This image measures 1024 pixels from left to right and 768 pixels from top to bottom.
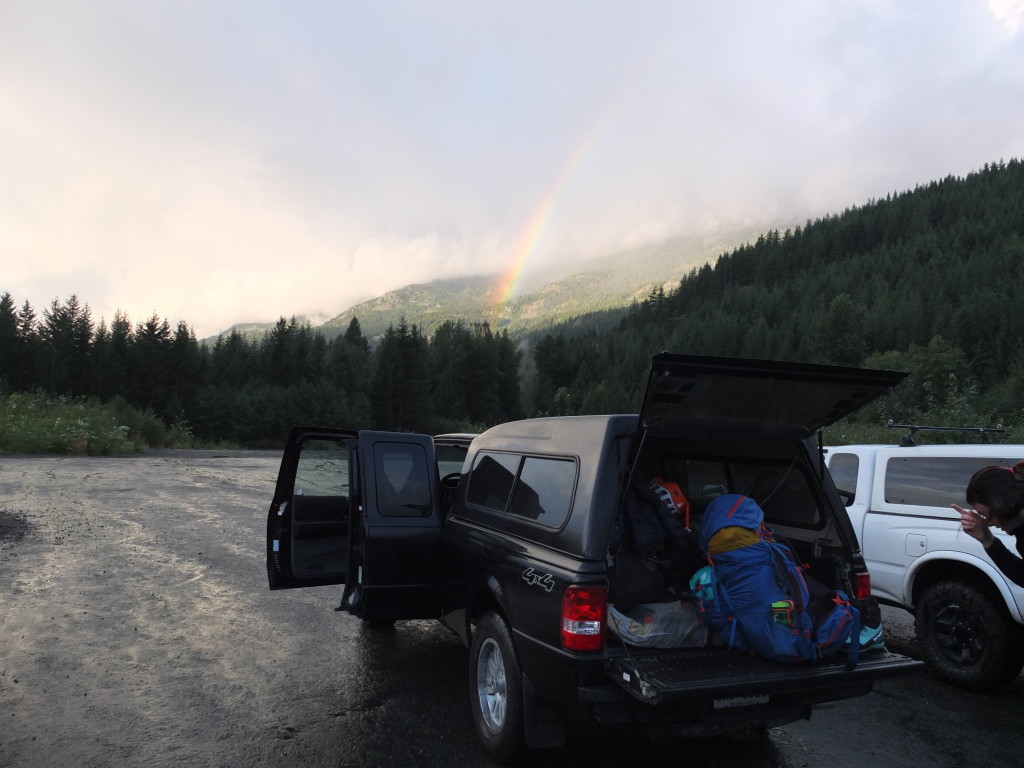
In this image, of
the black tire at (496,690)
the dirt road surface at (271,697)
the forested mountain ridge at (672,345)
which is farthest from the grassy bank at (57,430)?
the black tire at (496,690)

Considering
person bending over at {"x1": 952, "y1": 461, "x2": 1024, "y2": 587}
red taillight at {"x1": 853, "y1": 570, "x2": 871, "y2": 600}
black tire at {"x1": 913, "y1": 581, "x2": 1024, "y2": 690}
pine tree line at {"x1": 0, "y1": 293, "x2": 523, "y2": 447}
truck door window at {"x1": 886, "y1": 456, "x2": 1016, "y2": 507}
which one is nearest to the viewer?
person bending over at {"x1": 952, "y1": 461, "x2": 1024, "y2": 587}

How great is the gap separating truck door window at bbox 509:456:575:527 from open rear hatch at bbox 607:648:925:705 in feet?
2.67

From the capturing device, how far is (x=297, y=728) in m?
4.21

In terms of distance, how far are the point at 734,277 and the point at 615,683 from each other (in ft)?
569

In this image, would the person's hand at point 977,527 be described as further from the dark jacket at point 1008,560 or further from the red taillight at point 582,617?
the red taillight at point 582,617

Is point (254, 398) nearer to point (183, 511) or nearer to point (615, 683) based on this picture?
point (183, 511)

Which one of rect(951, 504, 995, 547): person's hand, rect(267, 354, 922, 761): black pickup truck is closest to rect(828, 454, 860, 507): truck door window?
rect(267, 354, 922, 761): black pickup truck

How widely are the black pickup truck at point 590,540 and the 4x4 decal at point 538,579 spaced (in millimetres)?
13

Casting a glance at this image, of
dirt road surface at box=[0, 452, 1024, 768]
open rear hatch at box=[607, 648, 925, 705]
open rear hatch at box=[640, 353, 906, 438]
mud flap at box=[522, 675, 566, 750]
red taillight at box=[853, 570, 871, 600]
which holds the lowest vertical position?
dirt road surface at box=[0, 452, 1024, 768]

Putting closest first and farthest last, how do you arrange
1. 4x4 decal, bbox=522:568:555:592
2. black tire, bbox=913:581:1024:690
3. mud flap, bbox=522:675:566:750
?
4x4 decal, bbox=522:568:555:592, mud flap, bbox=522:675:566:750, black tire, bbox=913:581:1024:690

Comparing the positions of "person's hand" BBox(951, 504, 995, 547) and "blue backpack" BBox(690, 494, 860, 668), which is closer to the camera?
"person's hand" BBox(951, 504, 995, 547)

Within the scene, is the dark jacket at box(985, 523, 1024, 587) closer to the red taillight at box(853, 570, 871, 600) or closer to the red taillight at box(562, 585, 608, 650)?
the red taillight at box(853, 570, 871, 600)

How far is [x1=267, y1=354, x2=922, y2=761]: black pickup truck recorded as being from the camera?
3.22 m

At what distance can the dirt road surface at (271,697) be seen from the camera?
3.93 metres
